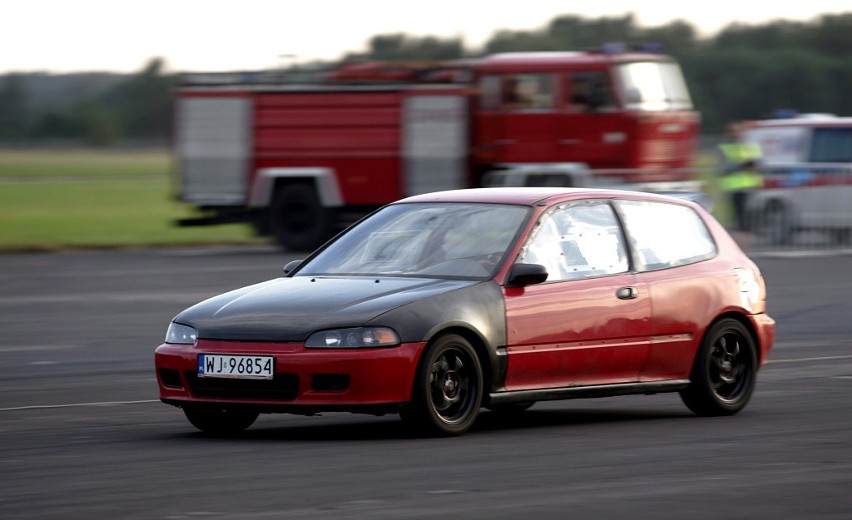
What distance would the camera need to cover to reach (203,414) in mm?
9164

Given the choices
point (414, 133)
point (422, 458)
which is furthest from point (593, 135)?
point (422, 458)

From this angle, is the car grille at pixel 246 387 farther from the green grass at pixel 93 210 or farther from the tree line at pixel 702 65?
the tree line at pixel 702 65

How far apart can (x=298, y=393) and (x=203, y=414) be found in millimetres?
834

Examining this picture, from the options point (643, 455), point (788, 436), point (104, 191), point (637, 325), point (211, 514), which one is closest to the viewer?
point (211, 514)

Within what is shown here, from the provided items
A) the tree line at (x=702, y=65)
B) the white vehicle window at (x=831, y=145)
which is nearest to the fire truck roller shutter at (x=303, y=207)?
the white vehicle window at (x=831, y=145)

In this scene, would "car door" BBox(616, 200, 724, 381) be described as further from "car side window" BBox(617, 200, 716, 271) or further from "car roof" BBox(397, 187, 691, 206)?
"car roof" BBox(397, 187, 691, 206)

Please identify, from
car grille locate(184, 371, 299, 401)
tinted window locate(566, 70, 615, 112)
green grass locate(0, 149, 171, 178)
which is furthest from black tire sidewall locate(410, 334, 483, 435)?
green grass locate(0, 149, 171, 178)

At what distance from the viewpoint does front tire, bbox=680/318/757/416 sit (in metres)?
10.2

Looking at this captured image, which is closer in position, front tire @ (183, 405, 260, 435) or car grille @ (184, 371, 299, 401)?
car grille @ (184, 371, 299, 401)

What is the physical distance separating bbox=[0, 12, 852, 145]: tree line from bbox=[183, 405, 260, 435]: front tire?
61.9m

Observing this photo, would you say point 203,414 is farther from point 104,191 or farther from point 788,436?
point 104,191

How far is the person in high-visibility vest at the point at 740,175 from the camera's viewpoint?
2738cm

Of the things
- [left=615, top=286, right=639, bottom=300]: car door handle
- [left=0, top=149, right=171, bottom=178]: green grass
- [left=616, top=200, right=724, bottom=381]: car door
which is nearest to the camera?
[left=615, top=286, right=639, bottom=300]: car door handle

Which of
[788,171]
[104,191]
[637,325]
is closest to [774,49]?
[104,191]
